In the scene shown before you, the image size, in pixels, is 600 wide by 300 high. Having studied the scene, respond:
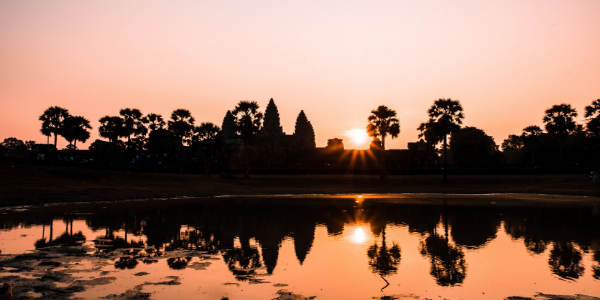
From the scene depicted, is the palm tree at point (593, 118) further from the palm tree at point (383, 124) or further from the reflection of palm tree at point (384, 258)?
the reflection of palm tree at point (384, 258)

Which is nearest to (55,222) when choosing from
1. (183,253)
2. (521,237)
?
(183,253)

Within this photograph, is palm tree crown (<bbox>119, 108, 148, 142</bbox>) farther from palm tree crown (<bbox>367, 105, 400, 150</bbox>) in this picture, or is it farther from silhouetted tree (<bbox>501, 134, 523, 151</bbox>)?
silhouetted tree (<bbox>501, 134, 523, 151</bbox>)

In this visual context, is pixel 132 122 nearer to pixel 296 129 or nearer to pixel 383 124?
pixel 383 124

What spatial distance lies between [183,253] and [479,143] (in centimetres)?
9694

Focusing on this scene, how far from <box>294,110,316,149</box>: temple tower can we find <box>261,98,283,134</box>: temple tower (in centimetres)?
636

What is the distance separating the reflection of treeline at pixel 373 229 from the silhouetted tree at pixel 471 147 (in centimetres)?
7455

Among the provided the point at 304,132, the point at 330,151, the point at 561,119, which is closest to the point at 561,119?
the point at 561,119

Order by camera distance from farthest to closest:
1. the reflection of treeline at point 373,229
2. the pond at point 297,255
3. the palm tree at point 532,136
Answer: the palm tree at point 532,136 → the reflection of treeline at point 373,229 → the pond at point 297,255

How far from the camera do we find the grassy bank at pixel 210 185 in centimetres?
3444

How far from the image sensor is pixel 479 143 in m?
100

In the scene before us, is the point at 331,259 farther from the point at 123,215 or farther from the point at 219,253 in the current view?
the point at 123,215

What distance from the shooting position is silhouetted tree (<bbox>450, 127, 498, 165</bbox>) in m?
100

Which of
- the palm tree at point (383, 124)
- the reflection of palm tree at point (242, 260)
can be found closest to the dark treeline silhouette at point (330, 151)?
the palm tree at point (383, 124)

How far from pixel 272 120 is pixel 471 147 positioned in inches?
2610
